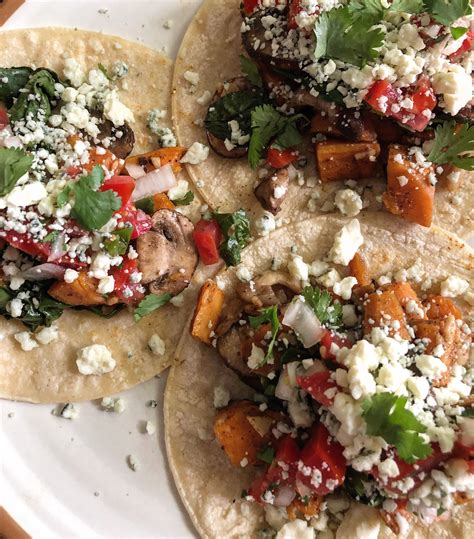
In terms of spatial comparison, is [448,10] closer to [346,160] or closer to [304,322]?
[346,160]

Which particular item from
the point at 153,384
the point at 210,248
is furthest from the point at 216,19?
the point at 153,384

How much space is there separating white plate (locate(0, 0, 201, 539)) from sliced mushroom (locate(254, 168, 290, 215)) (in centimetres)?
119

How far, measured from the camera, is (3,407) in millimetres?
3912

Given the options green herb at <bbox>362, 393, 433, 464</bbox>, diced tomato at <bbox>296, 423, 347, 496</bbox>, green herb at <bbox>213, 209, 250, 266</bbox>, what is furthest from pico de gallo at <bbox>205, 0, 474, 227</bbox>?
diced tomato at <bbox>296, 423, 347, 496</bbox>

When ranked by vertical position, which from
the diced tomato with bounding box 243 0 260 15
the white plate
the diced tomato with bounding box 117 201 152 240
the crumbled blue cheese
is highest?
the diced tomato with bounding box 243 0 260 15

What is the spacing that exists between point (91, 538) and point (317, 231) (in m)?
2.13

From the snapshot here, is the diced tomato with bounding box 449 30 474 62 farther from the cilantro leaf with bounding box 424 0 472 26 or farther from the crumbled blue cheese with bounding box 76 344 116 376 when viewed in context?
the crumbled blue cheese with bounding box 76 344 116 376

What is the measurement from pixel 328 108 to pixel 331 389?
149cm

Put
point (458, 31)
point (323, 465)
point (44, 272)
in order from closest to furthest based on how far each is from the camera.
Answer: point (323, 465), point (458, 31), point (44, 272)

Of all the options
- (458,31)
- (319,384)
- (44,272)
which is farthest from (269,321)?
(458,31)

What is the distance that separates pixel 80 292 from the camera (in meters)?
3.56

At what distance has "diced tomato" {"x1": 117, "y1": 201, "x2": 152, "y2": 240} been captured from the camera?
355cm

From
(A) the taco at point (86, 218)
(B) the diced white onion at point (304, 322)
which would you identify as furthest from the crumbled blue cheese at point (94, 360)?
(B) the diced white onion at point (304, 322)

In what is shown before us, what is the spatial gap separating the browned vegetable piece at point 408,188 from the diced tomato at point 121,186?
139 centimetres
